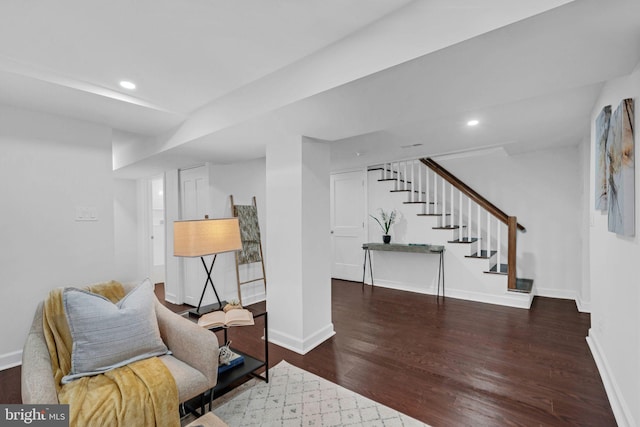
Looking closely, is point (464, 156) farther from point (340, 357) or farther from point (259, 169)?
point (340, 357)

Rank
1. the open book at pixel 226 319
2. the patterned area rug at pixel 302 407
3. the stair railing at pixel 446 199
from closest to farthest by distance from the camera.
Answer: the patterned area rug at pixel 302 407 → the open book at pixel 226 319 → the stair railing at pixel 446 199

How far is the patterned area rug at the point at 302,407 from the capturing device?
1794 millimetres

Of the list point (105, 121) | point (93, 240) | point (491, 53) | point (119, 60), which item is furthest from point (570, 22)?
point (93, 240)

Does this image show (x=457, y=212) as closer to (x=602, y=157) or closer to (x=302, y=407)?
(x=602, y=157)

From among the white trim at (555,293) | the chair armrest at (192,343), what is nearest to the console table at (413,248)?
the white trim at (555,293)

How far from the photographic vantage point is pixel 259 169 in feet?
14.4

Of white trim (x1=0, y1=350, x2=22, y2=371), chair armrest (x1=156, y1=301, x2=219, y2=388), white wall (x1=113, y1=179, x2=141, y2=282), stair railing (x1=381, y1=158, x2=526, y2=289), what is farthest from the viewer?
white wall (x1=113, y1=179, x2=141, y2=282)

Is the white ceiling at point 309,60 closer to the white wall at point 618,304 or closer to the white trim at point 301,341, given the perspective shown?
the white wall at point 618,304

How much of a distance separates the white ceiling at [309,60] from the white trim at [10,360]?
206cm

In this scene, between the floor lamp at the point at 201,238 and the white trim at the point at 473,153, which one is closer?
the floor lamp at the point at 201,238

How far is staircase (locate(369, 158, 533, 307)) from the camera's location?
4.14 meters

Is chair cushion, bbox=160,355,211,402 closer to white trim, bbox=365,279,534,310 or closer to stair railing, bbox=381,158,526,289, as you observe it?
white trim, bbox=365,279,534,310

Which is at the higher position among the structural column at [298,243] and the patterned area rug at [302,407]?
the structural column at [298,243]

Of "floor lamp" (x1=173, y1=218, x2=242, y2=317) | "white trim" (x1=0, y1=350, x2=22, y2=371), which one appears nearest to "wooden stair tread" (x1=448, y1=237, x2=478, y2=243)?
"floor lamp" (x1=173, y1=218, x2=242, y2=317)
